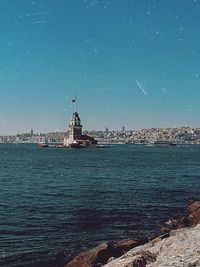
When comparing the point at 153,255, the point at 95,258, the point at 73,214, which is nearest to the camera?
the point at 153,255

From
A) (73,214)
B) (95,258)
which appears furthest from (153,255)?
(73,214)

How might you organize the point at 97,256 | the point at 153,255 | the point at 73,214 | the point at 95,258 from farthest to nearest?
the point at 73,214 < the point at 97,256 < the point at 95,258 < the point at 153,255

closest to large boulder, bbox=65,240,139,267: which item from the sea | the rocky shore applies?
the rocky shore

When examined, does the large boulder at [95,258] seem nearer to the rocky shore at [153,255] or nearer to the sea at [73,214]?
the rocky shore at [153,255]

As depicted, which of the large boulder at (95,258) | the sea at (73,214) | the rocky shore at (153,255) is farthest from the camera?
the sea at (73,214)

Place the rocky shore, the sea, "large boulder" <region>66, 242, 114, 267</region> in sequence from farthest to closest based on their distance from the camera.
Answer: the sea, "large boulder" <region>66, 242, 114, 267</region>, the rocky shore

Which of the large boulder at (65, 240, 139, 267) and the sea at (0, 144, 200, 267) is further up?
the large boulder at (65, 240, 139, 267)

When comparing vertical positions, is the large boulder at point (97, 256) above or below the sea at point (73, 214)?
above

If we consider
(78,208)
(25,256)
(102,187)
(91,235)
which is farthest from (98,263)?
(102,187)

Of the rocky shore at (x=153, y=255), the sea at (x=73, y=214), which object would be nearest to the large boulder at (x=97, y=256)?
the rocky shore at (x=153, y=255)

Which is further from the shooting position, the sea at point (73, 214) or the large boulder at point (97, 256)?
the sea at point (73, 214)

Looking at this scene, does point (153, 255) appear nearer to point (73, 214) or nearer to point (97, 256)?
point (97, 256)

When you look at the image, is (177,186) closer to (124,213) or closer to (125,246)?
(124,213)

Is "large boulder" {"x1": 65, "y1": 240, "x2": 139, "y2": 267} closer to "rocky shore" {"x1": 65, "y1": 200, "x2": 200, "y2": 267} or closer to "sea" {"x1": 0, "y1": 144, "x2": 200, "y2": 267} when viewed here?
"rocky shore" {"x1": 65, "y1": 200, "x2": 200, "y2": 267}
